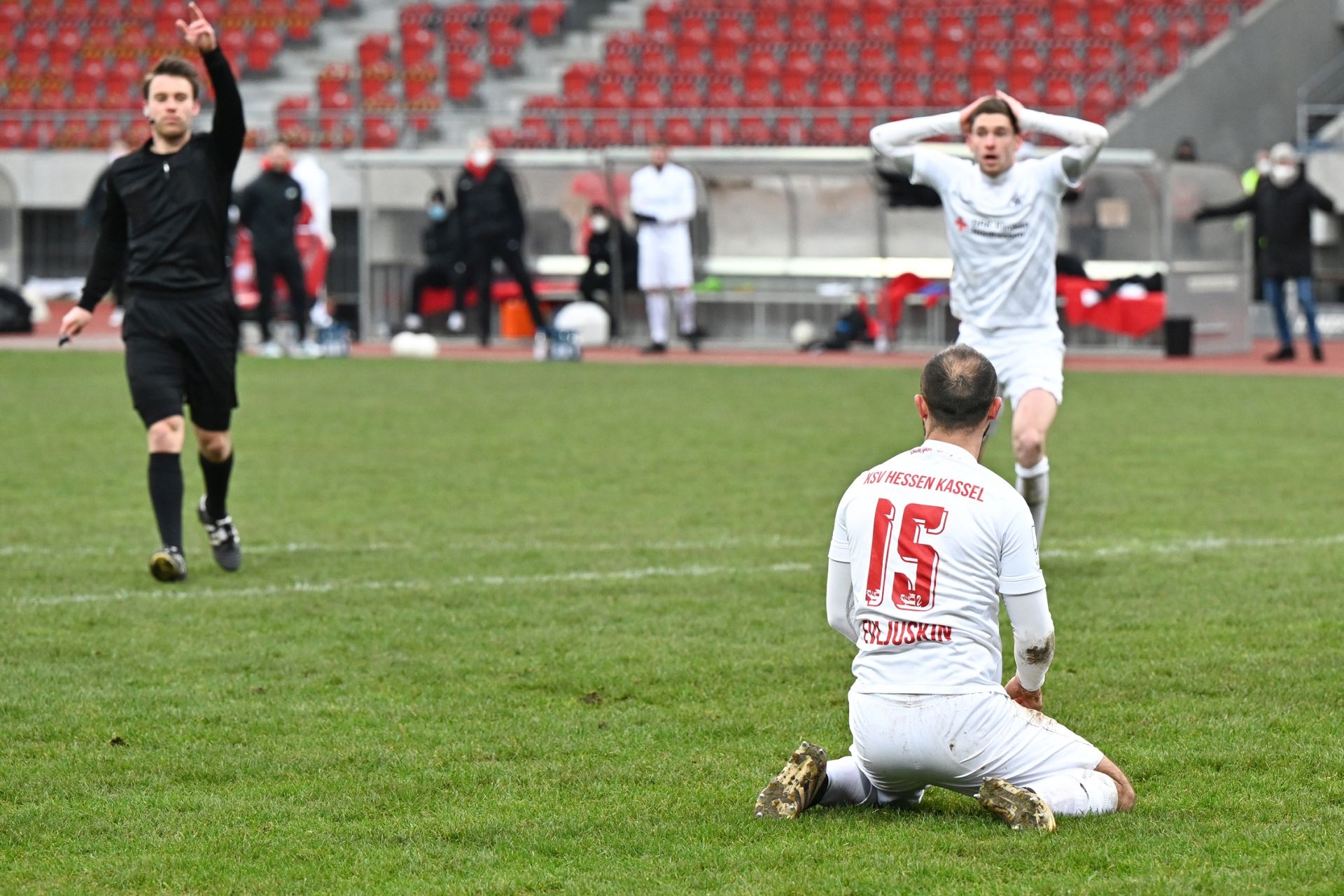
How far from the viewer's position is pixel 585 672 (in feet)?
21.1

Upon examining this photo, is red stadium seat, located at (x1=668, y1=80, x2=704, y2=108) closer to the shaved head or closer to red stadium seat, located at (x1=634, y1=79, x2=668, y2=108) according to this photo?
red stadium seat, located at (x1=634, y1=79, x2=668, y2=108)

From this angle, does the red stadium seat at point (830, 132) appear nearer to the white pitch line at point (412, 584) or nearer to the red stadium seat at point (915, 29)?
the red stadium seat at point (915, 29)

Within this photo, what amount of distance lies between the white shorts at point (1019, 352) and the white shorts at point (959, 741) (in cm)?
388

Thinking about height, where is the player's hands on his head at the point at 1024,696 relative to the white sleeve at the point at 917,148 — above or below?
below

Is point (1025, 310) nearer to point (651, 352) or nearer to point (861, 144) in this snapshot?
point (651, 352)

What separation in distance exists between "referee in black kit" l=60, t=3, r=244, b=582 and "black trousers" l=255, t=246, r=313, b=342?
41.7 feet

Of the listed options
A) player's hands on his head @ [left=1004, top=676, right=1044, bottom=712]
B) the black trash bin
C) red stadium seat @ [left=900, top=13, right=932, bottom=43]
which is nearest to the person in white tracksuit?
the black trash bin

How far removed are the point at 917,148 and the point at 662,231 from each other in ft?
46.2

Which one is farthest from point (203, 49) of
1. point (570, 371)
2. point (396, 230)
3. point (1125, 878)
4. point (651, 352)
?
point (396, 230)

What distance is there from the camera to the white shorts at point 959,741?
4402 millimetres

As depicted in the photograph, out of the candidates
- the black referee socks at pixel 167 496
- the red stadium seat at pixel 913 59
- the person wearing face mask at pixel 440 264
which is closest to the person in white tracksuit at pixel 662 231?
the person wearing face mask at pixel 440 264

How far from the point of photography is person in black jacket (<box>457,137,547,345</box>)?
874 inches

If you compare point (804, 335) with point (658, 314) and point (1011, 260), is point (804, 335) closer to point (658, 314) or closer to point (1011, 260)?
point (658, 314)

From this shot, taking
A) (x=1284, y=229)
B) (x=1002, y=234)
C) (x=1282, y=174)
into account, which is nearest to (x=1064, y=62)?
(x=1282, y=174)
